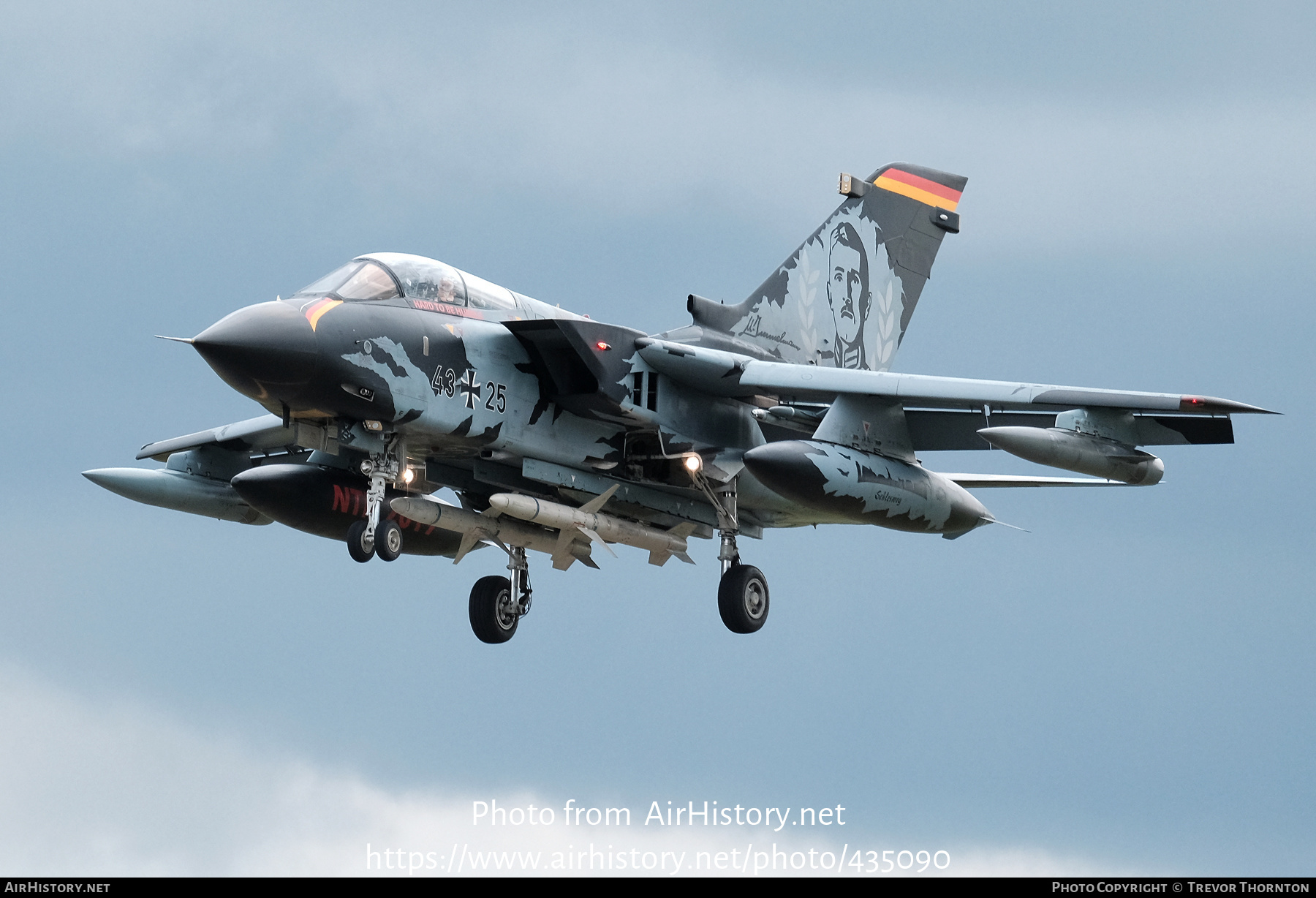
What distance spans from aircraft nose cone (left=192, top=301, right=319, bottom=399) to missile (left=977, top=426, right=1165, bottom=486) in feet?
23.6

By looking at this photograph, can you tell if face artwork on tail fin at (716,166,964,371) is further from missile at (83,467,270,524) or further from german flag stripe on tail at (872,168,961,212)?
missile at (83,467,270,524)

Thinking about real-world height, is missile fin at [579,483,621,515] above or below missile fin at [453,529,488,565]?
above

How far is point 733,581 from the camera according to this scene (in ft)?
75.3

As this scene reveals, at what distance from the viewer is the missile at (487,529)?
2120cm

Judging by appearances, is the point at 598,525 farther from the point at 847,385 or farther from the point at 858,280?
the point at 858,280

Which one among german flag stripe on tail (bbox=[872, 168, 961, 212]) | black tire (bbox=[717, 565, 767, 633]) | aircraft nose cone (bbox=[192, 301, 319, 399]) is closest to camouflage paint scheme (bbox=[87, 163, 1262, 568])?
aircraft nose cone (bbox=[192, 301, 319, 399])

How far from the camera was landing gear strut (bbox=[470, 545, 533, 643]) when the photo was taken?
932 inches

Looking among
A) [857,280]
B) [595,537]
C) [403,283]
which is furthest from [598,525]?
[857,280]

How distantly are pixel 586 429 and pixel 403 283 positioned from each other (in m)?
2.97

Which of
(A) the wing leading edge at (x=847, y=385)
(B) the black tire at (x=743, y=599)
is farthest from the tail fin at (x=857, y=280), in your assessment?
(B) the black tire at (x=743, y=599)

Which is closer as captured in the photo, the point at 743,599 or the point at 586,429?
the point at 586,429

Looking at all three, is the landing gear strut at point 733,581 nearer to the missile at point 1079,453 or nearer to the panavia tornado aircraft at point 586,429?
the panavia tornado aircraft at point 586,429

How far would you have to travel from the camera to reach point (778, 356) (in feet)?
80.5

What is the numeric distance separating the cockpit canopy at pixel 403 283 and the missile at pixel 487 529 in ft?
7.78
